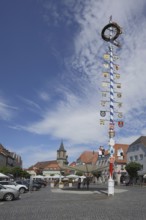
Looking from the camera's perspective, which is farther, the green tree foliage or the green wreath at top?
the green tree foliage

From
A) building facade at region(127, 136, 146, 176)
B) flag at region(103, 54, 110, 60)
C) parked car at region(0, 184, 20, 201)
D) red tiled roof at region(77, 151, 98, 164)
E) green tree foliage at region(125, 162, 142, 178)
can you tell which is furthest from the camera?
red tiled roof at region(77, 151, 98, 164)

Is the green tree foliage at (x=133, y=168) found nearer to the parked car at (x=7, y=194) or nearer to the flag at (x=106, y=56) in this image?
the flag at (x=106, y=56)

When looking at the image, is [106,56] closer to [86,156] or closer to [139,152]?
[139,152]

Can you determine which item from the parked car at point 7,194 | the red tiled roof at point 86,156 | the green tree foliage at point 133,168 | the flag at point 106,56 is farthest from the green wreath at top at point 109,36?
the red tiled roof at point 86,156

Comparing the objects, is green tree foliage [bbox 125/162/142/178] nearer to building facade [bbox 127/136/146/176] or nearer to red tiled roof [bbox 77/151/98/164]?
building facade [bbox 127/136/146/176]

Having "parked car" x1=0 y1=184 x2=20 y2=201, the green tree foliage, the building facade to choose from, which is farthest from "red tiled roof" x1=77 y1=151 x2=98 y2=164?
"parked car" x1=0 y1=184 x2=20 y2=201

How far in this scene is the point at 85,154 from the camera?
148m

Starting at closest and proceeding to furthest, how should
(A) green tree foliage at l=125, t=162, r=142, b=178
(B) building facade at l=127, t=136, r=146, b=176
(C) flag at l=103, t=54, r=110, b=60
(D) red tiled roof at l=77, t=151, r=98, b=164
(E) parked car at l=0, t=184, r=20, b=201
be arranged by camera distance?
(E) parked car at l=0, t=184, r=20, b=201
(C) flag at l=103, t=54, r=110, b=60
(A) green tree foliage at l=125, t=162, r=142, b=178
(B) building facade at l=127, t=136, r=146, b=176
(D) red tiled roof at l=77, t=151, r=98, b=164

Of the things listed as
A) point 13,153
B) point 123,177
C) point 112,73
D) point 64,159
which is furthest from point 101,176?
point 64,159

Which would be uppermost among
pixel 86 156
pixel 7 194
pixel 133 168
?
pixel 86 156

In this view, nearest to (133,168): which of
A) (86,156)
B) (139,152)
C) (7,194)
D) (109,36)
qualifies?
(139,152)

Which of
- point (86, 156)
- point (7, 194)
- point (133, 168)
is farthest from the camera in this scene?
point (86, 156)

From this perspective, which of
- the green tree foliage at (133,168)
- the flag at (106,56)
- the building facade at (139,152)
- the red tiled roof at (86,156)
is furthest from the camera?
the red tiled roof at (86,156)

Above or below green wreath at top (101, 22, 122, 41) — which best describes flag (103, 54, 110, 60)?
below
